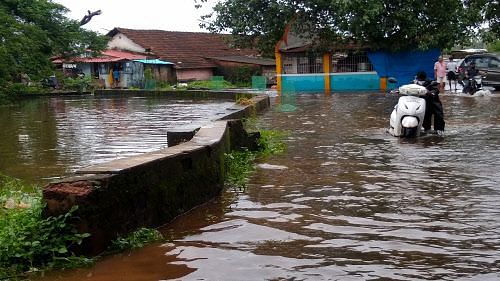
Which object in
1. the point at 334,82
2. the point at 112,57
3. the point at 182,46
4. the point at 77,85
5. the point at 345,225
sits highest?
the point at 182,46

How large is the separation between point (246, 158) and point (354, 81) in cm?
2345

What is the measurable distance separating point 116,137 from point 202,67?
32.9 m

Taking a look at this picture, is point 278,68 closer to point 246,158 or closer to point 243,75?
point 243,75

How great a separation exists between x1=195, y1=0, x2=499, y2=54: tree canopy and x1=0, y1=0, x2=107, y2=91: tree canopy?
434 inches

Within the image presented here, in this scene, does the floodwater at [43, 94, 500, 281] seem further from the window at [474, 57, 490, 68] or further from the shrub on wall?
the shrub on wall

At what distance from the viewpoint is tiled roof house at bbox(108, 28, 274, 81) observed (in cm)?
4609

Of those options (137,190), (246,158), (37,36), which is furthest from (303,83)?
Answer: (137,190)

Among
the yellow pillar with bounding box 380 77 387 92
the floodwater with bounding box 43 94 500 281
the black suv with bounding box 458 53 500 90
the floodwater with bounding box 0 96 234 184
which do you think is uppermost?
the black suv with bounding box 458 53 500 90

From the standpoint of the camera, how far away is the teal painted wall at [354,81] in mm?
31078

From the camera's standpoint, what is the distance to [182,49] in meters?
48.2

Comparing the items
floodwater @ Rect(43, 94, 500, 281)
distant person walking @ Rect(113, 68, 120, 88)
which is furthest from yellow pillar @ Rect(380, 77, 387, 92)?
distant person walking @ Rect(113, 68, 120, 88)

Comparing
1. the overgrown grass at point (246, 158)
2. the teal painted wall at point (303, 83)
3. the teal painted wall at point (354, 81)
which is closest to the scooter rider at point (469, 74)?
the teal painted wall at point (354, 81)

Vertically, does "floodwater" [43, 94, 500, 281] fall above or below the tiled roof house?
below

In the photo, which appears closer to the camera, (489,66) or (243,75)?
(489,66)
